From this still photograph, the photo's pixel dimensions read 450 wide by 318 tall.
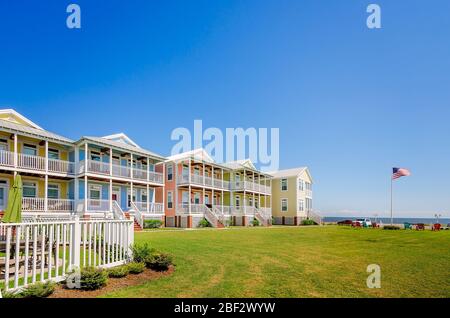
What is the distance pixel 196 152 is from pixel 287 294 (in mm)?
33996

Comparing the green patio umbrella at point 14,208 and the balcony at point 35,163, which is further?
the balcony at point 35,163

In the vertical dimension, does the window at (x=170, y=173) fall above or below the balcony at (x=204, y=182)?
above

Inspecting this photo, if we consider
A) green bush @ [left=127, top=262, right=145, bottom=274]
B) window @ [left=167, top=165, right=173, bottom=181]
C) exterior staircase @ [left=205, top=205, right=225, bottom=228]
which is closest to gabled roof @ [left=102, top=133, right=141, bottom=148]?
window @ [left=167, top=165, right=173, bottom=181]

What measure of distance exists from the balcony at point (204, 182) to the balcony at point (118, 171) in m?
2.73

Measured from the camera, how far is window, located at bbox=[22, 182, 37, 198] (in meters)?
24.0

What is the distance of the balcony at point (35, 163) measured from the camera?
21500 mm

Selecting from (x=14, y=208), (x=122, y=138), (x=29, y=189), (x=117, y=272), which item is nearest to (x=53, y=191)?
(x=29, y=189)

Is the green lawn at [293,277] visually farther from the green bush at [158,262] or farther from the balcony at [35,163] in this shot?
the balcony at [35,163]

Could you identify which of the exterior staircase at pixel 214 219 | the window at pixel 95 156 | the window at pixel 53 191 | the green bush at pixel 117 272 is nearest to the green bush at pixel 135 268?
the green bush at pixel 117 272

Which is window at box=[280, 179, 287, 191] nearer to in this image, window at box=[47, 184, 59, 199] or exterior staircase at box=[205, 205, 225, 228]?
exterior staircase at box=[205, 205, 225, 228]

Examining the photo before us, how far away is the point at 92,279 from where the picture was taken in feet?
19.9

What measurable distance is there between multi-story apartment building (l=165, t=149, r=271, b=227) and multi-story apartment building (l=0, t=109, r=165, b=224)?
3.77 m

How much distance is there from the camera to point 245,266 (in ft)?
28.7
